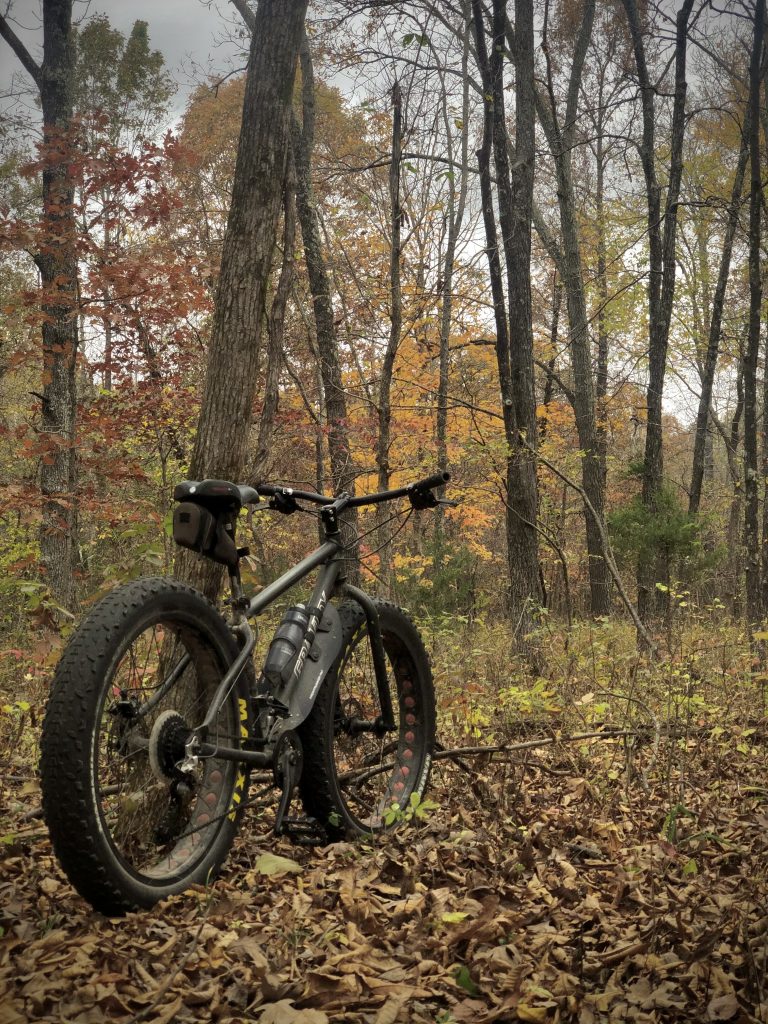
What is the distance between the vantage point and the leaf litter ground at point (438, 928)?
6.91 ft

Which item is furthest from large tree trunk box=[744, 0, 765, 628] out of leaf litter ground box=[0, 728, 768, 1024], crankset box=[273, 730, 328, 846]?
crankset box=[273, 730, 328, 846]

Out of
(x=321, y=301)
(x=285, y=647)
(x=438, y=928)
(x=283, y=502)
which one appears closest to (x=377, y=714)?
(x=285, y=647)

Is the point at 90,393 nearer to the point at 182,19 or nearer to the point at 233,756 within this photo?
the point at 182,19

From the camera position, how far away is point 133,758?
116 inches

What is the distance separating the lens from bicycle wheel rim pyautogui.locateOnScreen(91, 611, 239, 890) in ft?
8.42

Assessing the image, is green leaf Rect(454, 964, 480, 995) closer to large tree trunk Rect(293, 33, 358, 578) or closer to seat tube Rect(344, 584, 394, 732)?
seat tube Rect(344, 584, 394, 732)

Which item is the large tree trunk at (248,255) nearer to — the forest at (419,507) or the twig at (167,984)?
the forest at (419,507)

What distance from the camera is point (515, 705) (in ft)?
17.5

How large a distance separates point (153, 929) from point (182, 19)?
11013 millimetres

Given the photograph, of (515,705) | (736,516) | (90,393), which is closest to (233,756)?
(515,705)

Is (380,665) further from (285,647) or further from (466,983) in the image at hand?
(466,983)

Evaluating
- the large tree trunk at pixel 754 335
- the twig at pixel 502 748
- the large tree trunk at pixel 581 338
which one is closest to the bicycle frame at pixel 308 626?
the twig at pixel 502 748

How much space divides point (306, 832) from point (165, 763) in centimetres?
93

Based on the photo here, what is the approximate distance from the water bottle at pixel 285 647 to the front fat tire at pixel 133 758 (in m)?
0.10
